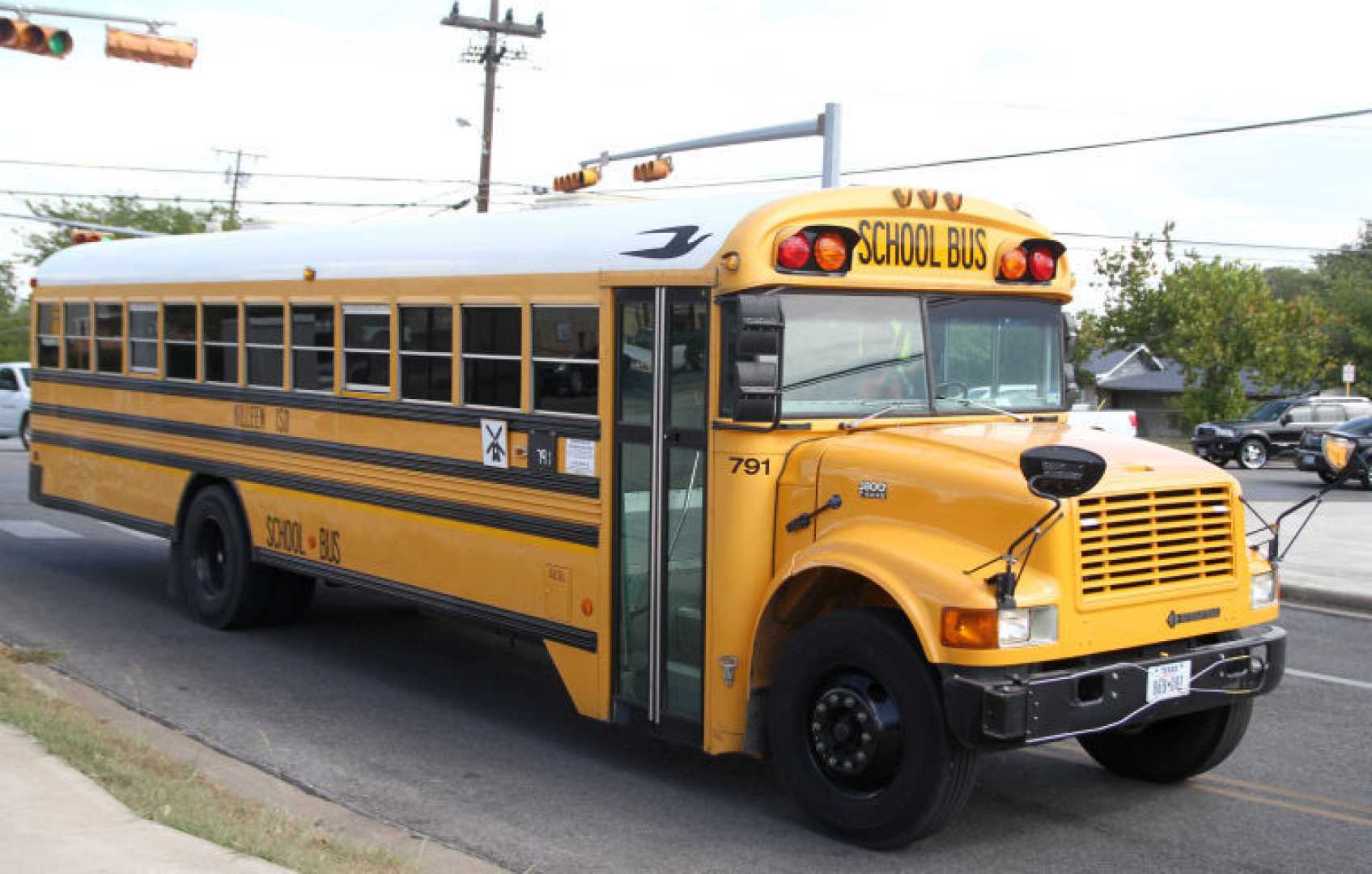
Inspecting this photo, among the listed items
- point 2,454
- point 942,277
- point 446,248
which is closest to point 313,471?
point 446,248

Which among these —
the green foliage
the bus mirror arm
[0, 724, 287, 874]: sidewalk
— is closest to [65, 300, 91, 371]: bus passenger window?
[0, 724, 287, 874]: sidewalk

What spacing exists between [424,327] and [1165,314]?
144 ft

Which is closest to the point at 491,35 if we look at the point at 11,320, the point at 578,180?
the point at 578,180

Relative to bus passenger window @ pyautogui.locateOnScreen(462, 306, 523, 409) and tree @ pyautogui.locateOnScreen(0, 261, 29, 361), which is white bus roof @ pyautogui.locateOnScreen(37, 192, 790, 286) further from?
tree @ pyautogui.locateOnScreen(0, 261, 29, 361)

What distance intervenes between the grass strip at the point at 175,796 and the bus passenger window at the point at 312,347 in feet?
7.71

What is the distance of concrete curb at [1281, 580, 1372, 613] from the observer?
11.6 meters

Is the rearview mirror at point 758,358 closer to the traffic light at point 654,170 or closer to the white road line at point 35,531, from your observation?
the white road line at point 35,531

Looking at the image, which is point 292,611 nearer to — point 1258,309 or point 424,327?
point 424,327

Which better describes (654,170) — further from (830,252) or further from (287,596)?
(830,252)

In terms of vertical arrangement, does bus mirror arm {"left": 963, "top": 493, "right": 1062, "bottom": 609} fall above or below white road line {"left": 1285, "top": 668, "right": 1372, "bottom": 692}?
above

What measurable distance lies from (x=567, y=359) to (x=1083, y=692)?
2812 mm

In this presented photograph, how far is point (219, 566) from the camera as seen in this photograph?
392 inches

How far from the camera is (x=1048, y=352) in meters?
6.91

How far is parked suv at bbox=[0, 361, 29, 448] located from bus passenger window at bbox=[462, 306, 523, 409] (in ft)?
75.7
